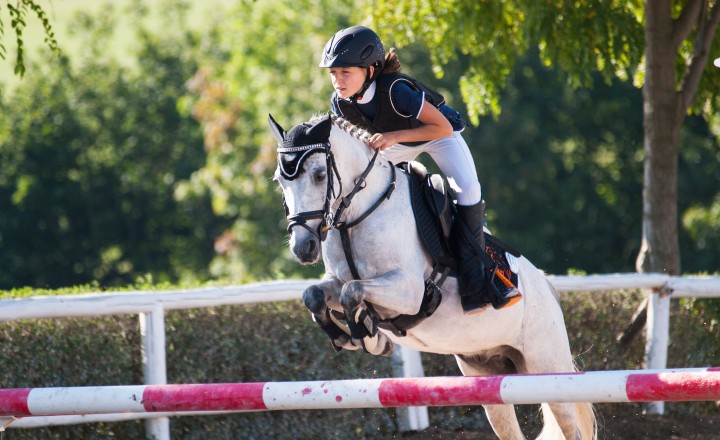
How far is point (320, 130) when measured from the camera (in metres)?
4.96

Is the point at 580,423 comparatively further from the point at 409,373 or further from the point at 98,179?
the point at 98,179

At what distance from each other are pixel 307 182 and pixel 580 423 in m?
2.67

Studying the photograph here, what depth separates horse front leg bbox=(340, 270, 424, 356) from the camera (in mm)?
4961

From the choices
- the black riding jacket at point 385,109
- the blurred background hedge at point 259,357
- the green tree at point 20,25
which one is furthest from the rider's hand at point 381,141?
the green tree at point 20,25

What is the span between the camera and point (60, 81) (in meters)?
41.7

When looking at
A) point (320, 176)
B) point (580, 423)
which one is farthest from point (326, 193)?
point (580, 423)

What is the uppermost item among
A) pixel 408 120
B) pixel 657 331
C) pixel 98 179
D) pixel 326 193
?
pixel 98 179

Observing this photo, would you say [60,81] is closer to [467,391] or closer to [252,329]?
[252,329]

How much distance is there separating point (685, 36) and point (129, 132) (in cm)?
3383

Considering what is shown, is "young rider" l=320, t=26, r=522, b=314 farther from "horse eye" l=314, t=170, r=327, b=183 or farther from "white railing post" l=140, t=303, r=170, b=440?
"white railing post" l=140, t=303, r=170, b=440

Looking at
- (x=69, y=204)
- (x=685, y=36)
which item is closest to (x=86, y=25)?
(x=69, y=204)

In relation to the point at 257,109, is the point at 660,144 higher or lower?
lower

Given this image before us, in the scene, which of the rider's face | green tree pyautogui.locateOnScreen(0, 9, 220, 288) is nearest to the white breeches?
the rider's face

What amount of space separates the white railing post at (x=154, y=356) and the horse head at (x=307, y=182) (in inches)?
80.7
